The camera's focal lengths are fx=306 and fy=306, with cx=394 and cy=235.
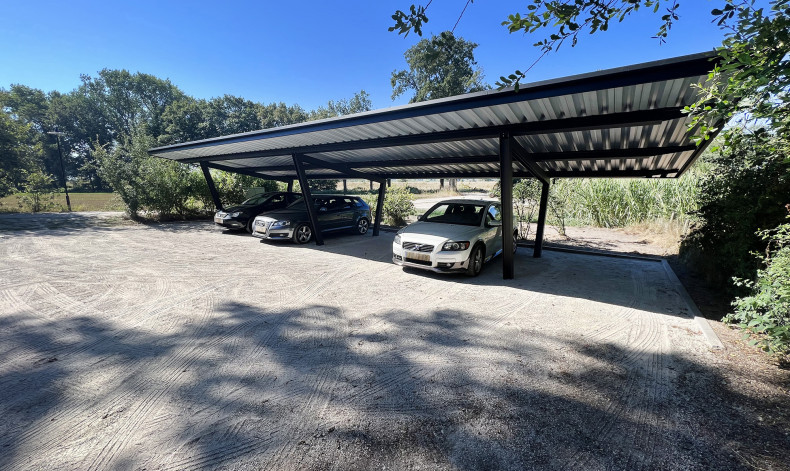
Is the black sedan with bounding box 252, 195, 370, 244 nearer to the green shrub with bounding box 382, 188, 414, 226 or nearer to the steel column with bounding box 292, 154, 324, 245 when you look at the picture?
the steel column with bounding box 292, 154, 324, 245

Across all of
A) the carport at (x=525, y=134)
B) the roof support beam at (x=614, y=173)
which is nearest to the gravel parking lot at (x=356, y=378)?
the carport at (x=525, y=134)

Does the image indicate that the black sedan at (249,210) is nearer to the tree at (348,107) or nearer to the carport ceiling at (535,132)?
the carport ceiling at (535,132)

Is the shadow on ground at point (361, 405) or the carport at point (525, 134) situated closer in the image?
the shadow on ground at point (361, 405)

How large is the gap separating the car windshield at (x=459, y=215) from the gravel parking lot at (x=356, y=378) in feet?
6.06

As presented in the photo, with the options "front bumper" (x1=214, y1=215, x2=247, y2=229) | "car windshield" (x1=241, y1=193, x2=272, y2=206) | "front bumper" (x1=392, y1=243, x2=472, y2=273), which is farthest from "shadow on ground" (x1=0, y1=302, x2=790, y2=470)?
"car windshield" (x1=241, y1=193, x2=272, y2=206)

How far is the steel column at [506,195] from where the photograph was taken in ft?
18.5

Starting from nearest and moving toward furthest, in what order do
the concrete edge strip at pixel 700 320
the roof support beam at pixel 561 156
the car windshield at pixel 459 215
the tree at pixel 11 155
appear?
the concrete edge strip at pixel 700 320, the roof support beam at pixel 561 156, the car windshield at pixel 459 215, the tree at pixel 11 155

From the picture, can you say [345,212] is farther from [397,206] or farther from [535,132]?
[535,132]

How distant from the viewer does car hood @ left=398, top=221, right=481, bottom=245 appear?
6180 mm

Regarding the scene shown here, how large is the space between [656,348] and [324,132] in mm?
6890

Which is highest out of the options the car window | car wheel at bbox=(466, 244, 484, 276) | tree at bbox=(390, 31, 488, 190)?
tree at bbox=(390, 31, 488, 190)

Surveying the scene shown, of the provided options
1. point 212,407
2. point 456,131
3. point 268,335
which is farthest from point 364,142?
point 212,407

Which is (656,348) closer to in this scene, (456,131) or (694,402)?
(694,402)

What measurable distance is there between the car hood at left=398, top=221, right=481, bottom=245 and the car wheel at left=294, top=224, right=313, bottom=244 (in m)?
4.07
